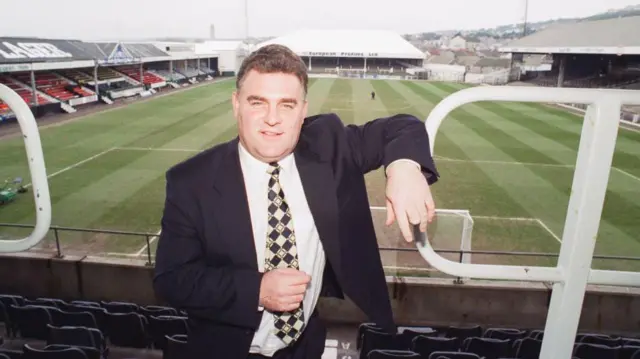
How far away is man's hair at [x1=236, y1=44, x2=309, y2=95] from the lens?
168cm

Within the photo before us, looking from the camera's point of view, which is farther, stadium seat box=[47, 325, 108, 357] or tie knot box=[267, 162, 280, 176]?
stadium seat box=[47, 325, 108, 357]

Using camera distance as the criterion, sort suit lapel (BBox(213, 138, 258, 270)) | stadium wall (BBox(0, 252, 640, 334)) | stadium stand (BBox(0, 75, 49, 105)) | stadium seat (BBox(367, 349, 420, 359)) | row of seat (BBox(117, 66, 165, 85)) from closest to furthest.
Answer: suit lapel (BBox(213, 138, 258, 270))
stadium seat (BBox(367, 349, 420, 359))
stadium wall (BBox(0, 252, 640, 334))
stadium stand (BBox(0, 75, 49, 105))
row of seat (BBox(117, 66, 165, 85))

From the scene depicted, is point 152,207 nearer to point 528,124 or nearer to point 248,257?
point 248,257

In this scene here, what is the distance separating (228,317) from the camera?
5.53 ft

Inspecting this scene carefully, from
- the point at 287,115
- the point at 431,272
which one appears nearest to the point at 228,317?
the point at 287,115

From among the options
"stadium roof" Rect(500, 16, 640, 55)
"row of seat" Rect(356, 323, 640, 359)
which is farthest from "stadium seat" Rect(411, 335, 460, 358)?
"stadium roof" Rect(500, 16, 640, 55)

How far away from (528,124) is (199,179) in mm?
28388

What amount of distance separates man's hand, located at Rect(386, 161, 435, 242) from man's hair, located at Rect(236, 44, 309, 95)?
56cm

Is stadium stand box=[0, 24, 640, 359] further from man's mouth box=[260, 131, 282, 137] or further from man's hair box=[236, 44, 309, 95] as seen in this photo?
man's hair box=[236, 44, 309, 95]

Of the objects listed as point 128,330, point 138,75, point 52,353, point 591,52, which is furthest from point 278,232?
point 138,75

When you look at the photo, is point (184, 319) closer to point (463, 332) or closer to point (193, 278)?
point (463, 332)

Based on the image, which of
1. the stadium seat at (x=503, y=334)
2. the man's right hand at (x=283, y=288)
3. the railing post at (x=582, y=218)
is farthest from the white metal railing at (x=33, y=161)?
the stadium seat at (x=503, y=334)

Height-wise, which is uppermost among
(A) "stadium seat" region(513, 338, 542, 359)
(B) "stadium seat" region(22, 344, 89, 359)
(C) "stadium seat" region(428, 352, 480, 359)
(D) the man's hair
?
(D) the man's hair

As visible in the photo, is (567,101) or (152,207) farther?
(152,207)
